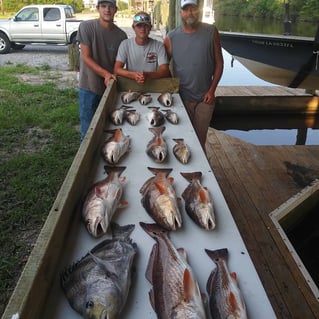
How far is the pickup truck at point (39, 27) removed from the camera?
13.2 m

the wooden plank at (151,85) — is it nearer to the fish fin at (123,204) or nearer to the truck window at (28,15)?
the fish fin at (123,204)

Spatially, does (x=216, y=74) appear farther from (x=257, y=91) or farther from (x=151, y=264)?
(x=257, y=91)

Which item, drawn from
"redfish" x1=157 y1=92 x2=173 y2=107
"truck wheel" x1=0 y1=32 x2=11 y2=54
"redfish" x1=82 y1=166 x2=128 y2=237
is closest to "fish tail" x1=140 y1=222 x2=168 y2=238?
"redfish" x1=82 y1=166 x2=128 y2=237

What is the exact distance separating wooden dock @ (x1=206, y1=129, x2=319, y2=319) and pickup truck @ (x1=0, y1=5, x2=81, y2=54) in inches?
386

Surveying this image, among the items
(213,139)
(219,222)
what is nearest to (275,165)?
(213,139)

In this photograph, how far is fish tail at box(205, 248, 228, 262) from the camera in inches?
52.7

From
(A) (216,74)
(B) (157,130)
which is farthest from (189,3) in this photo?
(B) (157,130)

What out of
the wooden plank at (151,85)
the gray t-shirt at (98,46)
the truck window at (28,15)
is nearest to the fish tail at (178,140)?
the wooden plank at (151,85)

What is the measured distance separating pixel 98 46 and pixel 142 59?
1.83 feet

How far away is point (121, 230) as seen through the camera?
148cm

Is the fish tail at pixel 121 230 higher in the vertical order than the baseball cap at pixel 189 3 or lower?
lower

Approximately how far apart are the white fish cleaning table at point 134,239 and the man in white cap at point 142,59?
1.05 metres

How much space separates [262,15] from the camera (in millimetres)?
6086

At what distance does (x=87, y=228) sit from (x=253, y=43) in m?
5.77
